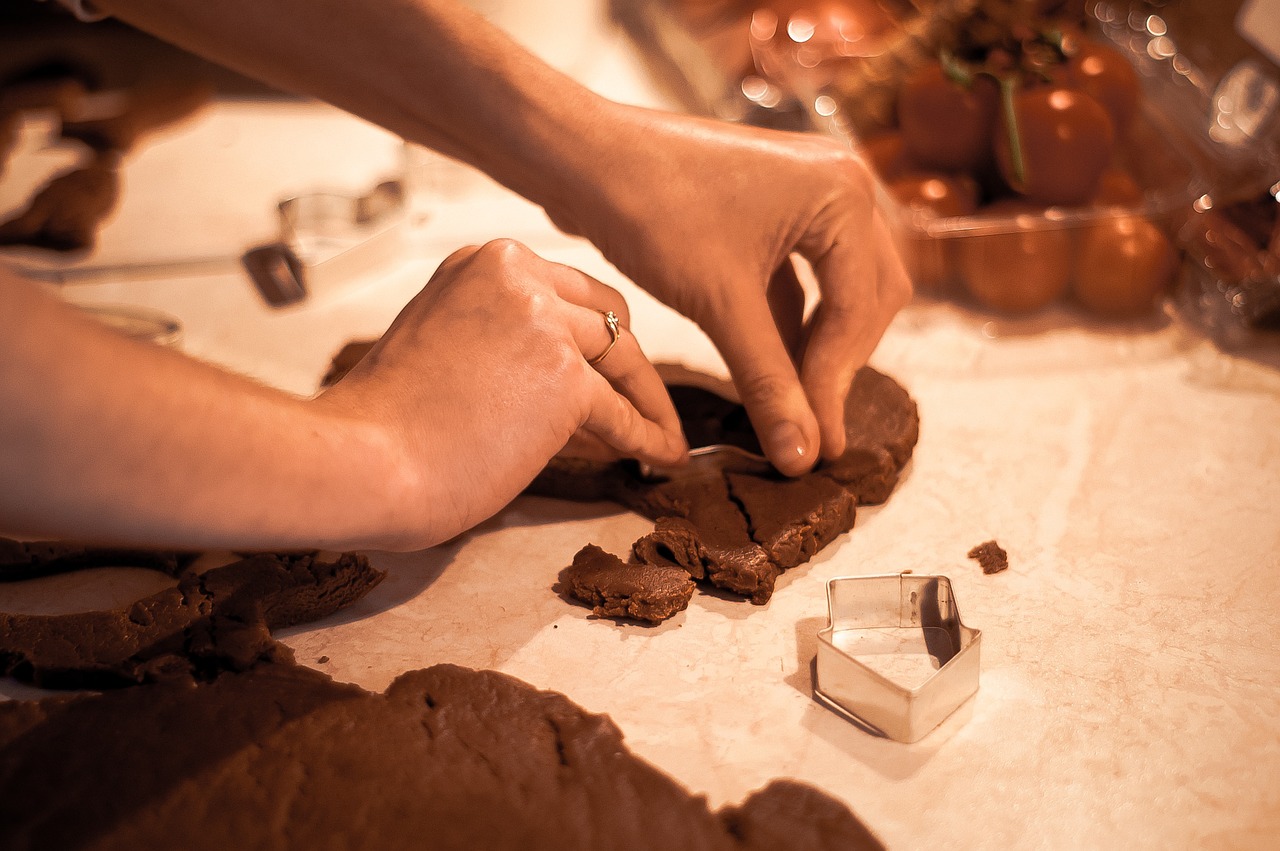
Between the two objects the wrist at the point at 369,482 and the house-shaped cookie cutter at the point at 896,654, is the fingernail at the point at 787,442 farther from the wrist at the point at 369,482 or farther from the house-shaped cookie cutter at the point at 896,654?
the wrist at the point at 369,482

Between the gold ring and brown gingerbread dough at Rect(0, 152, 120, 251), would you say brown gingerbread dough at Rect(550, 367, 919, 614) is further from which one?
brown gingerbread dough at Rect(0, 152, 120, 251)

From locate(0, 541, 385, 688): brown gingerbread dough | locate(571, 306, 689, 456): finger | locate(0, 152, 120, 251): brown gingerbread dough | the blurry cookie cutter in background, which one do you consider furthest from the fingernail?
locate(0, 152, 120, 251): brown gingerbread dough

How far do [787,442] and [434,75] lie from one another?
0.77 metres

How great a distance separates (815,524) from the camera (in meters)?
1.49

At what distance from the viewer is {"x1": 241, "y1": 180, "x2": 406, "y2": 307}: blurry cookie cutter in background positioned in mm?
2244

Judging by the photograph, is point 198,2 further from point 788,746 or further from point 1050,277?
point 1050,277

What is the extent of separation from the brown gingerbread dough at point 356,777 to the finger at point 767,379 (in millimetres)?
504

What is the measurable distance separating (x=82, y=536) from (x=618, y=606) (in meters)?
0.66

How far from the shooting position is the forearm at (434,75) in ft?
4.97

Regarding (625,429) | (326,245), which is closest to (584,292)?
(625,429)

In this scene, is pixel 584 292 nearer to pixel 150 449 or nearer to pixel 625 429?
pixel 625 429

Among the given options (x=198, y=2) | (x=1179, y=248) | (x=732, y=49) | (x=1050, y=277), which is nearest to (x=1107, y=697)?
(x=1050, y=277)

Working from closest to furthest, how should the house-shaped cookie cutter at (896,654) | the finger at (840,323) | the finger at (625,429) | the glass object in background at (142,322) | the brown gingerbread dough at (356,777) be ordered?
1. the brown gingerbread dough at (356,777)
2. the house-shaped cookie cutter at (896,654)
3. the finger at (625,429)
4. the finger at (840,323)
5. the glass object in background at (142,322)

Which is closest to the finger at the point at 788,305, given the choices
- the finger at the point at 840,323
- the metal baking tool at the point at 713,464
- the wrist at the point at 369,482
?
the finger at the point at 840,323
